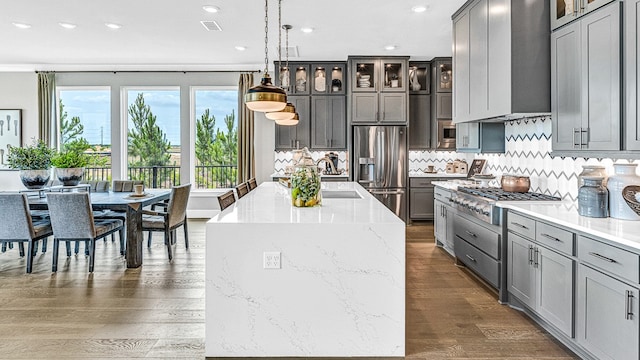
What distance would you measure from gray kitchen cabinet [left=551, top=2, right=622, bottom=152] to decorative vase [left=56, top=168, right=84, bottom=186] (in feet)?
17.1

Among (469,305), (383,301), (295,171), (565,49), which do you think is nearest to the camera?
(383,301)

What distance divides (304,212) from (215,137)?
5527mm

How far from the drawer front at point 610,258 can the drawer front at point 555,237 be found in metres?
0.09

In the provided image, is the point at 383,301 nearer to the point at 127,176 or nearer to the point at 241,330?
the point at 241,330

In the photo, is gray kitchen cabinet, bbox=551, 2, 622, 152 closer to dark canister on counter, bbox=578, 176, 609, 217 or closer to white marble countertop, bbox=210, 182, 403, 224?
dark canister on counter, bbox=578, 176, 609, 217

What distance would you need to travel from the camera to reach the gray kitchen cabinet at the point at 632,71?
2.42m

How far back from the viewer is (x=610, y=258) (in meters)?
2.15

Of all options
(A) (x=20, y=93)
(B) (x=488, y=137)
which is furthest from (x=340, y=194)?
(A) (x=20, y=93)

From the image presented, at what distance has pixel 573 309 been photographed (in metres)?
2.48

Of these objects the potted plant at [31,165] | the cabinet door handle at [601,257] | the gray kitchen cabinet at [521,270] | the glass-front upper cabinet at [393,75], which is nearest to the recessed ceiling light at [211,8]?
the potted plant at [31,165]

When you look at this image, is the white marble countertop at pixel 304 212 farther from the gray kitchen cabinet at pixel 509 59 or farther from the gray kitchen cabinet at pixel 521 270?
the gray kitchen cabinet at pixel 509 59

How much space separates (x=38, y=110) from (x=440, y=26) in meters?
7.24

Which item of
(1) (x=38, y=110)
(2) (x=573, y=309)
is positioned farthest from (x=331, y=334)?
(1) (x=38, y=110)

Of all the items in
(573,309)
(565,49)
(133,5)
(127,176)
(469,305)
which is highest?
(133,5)
